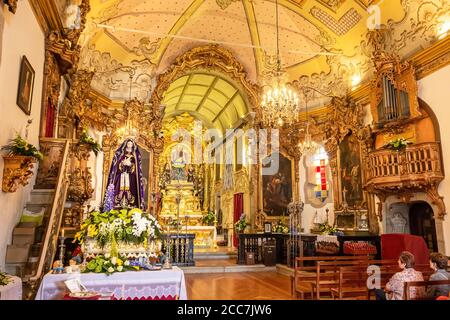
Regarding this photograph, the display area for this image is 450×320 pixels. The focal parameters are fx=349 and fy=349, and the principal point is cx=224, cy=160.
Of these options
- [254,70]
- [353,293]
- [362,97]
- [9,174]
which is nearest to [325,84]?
[362,97]

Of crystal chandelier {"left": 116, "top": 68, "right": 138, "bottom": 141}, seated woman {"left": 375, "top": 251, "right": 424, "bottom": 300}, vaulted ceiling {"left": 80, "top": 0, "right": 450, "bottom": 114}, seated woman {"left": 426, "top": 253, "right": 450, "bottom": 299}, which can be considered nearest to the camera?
seated woman {"left": 426, "top": 253, "right": 450, "bottom": 299}

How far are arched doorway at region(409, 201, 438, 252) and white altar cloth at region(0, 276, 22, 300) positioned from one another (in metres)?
8.82

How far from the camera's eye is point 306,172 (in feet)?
45.1

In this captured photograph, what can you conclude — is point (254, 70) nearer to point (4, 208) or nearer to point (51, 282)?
point (4, 208)

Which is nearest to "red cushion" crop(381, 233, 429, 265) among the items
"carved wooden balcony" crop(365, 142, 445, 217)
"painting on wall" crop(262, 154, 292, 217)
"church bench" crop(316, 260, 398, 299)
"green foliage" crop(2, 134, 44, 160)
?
"church bench" crop(316, 260, 398, 299)

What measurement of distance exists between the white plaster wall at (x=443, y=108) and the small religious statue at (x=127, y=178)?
6835 mm

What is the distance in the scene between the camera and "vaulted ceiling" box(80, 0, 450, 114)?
1019 centimetres

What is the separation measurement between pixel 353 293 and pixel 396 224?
4698 mm

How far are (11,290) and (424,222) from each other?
31.0 feet

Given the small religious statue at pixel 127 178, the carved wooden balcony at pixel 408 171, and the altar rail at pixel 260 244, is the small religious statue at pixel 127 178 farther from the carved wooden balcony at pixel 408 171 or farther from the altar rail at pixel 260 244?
the carved wooden balcony at pixel 408 171

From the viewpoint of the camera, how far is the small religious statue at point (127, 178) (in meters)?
6.41

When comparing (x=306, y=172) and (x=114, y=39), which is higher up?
(x=114, y=39)

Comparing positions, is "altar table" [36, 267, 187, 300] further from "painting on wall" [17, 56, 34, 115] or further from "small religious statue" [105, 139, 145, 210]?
"painting on wall" [17, 56, 34, 115]

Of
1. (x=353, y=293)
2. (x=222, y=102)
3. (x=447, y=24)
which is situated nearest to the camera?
(x=353, y=293)
